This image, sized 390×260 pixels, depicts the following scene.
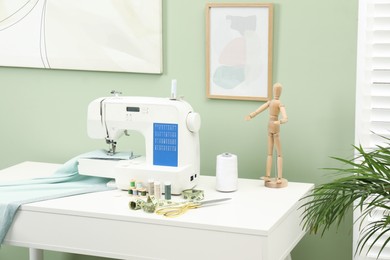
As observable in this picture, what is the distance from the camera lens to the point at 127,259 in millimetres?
2158

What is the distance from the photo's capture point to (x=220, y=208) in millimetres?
2180

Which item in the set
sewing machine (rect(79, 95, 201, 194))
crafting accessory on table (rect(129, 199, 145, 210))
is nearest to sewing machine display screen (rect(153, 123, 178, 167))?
sewing machine (rect(79, 95, 201, 194))

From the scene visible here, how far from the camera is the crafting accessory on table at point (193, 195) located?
2.27 meters

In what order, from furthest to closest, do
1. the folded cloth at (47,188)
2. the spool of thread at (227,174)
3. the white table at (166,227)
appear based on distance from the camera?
the spool of thread at (227,174) → the folded cloth at (47,188) → the white table at (166,227)

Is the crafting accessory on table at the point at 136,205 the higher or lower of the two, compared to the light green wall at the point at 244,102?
lower

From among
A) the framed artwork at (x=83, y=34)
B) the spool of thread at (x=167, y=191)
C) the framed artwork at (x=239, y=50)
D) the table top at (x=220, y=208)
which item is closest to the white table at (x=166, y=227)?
the table top at (x=220, y=208)

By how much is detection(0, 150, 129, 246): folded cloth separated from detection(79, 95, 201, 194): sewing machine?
5 centimetres

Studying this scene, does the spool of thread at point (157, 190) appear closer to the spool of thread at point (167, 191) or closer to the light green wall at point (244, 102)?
the spool of thread at point (167, 191)

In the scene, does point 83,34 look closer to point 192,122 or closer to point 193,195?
point 192,122

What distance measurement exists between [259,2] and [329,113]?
454mm

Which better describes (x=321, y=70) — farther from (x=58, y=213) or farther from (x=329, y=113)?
(x=58, y=213)

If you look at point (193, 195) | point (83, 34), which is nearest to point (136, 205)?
point (193, 195)

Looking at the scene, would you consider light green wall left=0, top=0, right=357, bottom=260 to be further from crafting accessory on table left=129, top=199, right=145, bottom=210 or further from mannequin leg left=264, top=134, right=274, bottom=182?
crafting accessory on table left=129, top=199, right=145, bottom=210

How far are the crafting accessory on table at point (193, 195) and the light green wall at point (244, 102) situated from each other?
410mm
